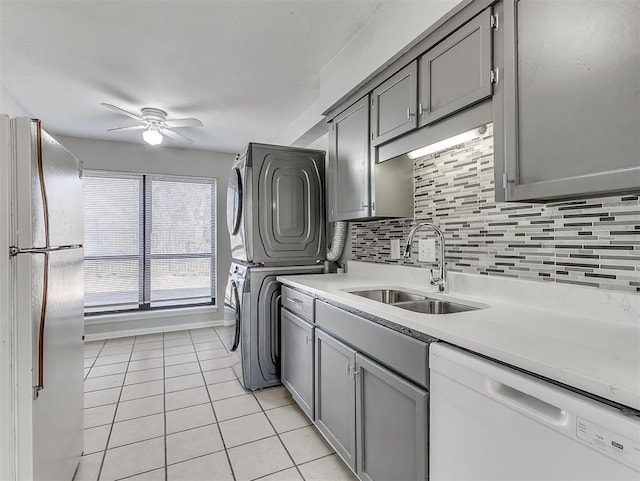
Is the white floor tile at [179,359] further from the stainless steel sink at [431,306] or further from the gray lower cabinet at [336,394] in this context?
the stainless steel sink at [431,306]

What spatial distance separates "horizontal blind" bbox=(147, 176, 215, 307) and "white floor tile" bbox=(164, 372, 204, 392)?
175cm

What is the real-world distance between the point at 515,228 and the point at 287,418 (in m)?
1.82

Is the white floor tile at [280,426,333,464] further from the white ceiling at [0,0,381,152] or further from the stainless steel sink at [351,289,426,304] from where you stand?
the white ceiling at [0,0,381,152]

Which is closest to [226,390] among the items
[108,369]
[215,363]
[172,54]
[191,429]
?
[191,429]

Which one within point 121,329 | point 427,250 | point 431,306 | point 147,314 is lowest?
point 121,329

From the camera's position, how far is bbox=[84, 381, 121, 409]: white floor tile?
96.9 inches

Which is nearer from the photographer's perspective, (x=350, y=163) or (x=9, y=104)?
(x=350, y=163)

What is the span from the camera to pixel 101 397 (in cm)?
256

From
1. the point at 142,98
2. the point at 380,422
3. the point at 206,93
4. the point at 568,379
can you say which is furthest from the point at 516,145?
the point at 142,98

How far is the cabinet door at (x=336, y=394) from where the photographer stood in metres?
1.56

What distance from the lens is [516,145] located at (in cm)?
116

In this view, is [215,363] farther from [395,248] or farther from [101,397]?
[395,248]

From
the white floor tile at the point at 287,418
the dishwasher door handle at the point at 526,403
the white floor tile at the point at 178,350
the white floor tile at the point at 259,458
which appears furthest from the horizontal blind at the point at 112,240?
the dishwasher door handle at the point at 526,403

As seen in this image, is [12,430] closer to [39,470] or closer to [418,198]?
[39,470]
